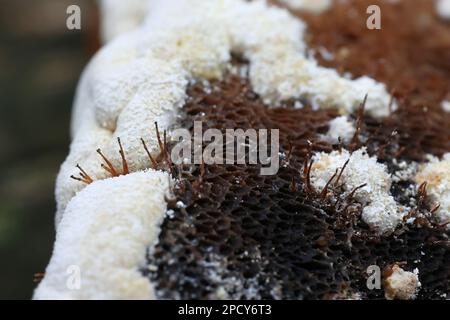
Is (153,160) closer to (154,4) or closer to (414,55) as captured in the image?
(154,4)

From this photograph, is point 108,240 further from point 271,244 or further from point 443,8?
point 443,8

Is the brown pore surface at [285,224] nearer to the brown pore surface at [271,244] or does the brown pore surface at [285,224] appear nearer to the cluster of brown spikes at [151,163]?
the brown pore surface at [271,244]

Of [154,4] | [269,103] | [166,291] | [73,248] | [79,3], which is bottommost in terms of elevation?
[166,291]

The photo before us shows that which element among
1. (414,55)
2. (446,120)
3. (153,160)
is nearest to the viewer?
(153,160)

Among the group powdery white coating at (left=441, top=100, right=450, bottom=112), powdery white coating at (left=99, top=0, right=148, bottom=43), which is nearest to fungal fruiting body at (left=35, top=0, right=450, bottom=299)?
powdery white coating at (left=441, top=100, right=450, bottom=112)

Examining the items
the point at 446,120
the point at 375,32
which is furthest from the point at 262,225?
the point at 375,32

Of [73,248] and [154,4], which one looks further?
[154,4]
